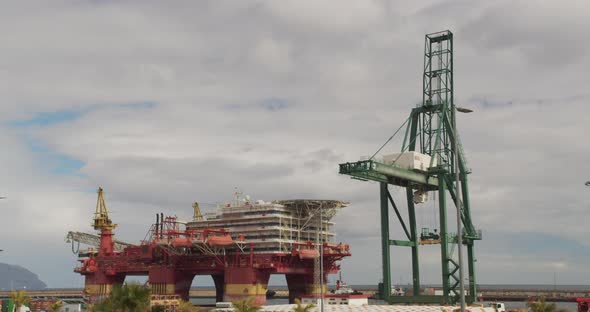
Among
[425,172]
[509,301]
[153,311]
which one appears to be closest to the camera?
[153,311]

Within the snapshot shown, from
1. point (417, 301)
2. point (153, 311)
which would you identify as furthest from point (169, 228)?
point (153, 311)

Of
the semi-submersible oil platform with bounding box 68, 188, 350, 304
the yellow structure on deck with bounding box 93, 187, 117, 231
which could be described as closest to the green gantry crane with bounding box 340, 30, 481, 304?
the semi-submersible oil platform with bounding box 68, 188, 350, 304

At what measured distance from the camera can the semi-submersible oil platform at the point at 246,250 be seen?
395 ft

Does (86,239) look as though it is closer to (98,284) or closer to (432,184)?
(98,284)

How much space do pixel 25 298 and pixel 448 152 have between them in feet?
226

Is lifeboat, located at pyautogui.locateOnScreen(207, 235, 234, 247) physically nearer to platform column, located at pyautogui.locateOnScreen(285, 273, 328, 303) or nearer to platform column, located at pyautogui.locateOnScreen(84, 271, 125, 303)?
platform column, located at pyautogui.locateOnScreen(285, 273, 328, 303)

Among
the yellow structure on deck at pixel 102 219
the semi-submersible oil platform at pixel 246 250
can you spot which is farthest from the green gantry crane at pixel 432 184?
the yellow structure on deck at pixel 102 219

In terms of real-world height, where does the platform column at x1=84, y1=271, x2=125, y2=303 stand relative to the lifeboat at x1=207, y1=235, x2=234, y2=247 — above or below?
below

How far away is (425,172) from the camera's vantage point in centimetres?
10788

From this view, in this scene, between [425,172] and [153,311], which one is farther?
[425,172]

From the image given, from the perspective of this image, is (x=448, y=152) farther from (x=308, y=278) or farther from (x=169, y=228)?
(x=169, y=228)

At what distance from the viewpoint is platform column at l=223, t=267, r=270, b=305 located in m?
118

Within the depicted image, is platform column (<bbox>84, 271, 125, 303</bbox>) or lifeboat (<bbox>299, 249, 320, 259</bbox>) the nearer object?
lifeboat (<bbox>299, 249, 320, 259</bbox>)

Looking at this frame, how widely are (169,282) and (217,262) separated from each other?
12.4m
